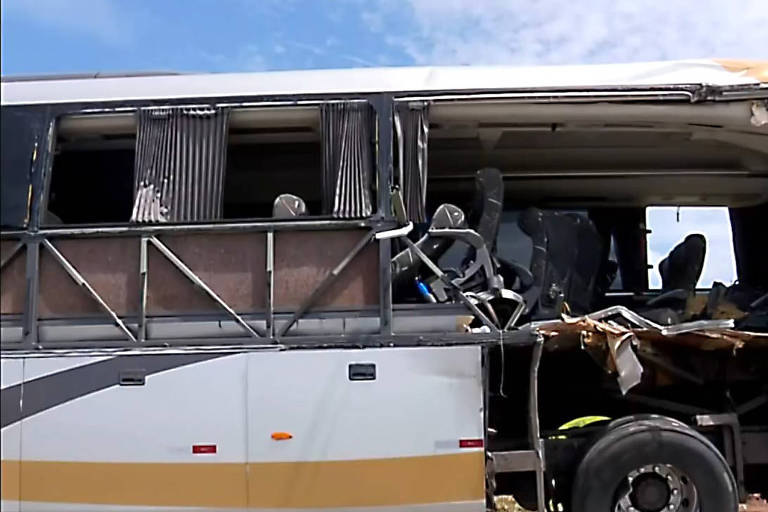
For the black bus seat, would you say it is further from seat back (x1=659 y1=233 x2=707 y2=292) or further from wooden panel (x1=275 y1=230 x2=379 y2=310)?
wooden panel (x1=275 y1=230 x2=379 y2=310)

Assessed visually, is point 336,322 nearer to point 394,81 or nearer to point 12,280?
point 394,81

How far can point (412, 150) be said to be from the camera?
17.5 ft

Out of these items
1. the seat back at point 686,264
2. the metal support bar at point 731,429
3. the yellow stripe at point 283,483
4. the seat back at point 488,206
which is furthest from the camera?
the seat back at point 686,264

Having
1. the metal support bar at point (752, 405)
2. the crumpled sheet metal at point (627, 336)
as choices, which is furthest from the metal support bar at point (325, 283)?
the metal support bar at point (752, 405)

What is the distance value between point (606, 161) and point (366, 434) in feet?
10.5

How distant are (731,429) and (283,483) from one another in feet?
10.3

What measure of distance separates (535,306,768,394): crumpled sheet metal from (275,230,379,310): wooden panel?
1.18 m

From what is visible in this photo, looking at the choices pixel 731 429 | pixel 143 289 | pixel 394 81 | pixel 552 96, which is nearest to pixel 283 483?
pixel 143 289

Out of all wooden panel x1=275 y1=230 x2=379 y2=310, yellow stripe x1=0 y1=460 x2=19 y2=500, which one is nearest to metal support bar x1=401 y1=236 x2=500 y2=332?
wooden panel x1=275 y1=230 x2=379 y2=310

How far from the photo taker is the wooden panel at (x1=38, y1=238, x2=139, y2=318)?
17.2 feet

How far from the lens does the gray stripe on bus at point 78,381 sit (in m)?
5.09

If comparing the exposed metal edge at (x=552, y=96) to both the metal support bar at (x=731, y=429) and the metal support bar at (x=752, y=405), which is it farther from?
the metal support bar at (x=752, y=405)

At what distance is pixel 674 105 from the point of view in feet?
17.8

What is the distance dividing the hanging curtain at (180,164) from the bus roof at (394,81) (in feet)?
0.56
